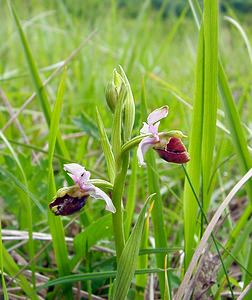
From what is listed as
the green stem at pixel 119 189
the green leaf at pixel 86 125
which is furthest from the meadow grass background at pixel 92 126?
the green stem at pixel 119 189

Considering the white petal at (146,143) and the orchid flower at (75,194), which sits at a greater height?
A: the white petal at (146,143)

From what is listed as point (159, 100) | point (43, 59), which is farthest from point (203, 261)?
point (43, 59)

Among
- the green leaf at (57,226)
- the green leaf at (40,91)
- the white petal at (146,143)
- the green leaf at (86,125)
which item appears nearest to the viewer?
Answer: the white petal at (146,143)

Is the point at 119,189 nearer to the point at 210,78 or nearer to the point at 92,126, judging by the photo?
the point at 210,78

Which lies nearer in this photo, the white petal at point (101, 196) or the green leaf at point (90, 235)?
the white petal at point (101, 196)

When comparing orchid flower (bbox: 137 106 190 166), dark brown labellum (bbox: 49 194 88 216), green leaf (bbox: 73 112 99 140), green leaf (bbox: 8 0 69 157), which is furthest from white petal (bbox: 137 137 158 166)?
green leaf (bbox: 73 112 99 140)

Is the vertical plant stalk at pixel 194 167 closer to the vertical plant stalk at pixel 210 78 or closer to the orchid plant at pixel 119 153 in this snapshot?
the vertical plant stalk at pixel 210 78

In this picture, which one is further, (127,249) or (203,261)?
(203,261)

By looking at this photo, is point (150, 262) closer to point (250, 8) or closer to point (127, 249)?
point (127, 249)
